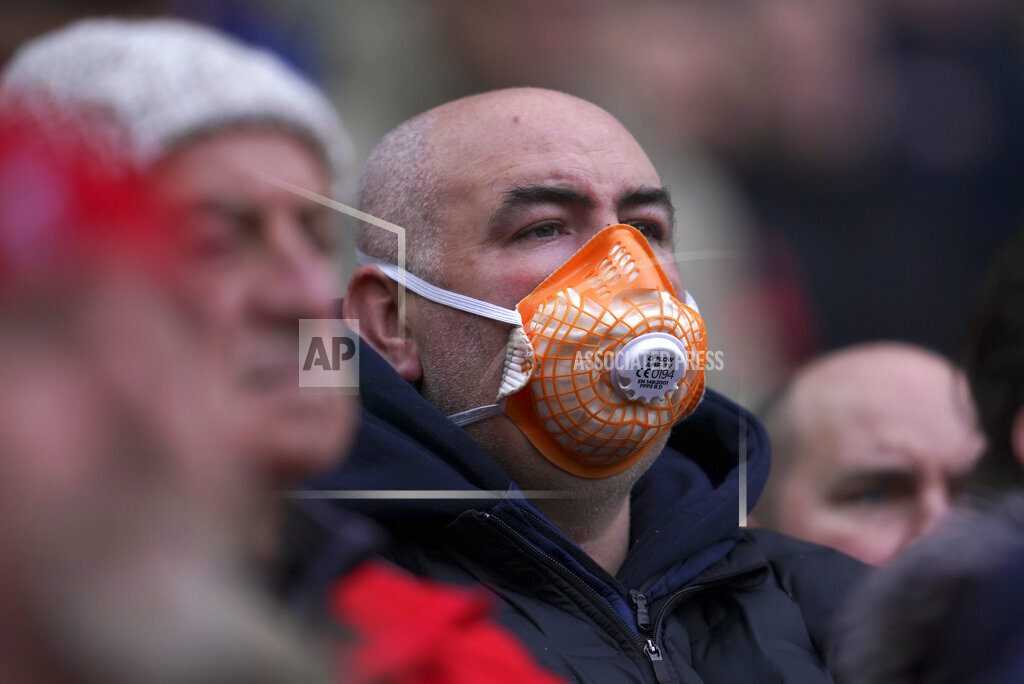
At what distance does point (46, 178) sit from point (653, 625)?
5.43 feet

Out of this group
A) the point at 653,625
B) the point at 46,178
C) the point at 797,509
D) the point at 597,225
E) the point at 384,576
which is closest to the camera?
the point at 46,178

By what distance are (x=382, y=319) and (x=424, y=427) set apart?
1.26 ft

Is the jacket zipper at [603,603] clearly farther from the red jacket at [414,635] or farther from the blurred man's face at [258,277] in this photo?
the blurred man's face at [258,277]

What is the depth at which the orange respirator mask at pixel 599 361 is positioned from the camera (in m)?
2.36

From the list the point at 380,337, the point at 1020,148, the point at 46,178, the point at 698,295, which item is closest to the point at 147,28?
the point at 46,178

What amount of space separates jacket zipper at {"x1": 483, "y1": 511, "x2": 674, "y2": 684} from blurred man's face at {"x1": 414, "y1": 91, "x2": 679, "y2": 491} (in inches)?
8.5

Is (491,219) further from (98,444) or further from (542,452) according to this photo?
(98,444)

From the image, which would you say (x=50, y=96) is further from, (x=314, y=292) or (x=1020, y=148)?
(x=1020, y=148)

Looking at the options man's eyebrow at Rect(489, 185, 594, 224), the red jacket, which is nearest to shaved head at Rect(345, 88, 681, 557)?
man's eyebrow at Rect(489, 185, 594, 224)

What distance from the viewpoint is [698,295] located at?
8.96 ft

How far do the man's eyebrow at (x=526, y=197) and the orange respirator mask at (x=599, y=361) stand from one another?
142 mm

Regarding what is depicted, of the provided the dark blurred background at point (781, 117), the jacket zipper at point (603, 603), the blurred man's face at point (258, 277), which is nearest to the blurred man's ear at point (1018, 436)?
the dark blurred background at point (781, 117)

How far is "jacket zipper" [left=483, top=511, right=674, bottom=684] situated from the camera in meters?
2.26
